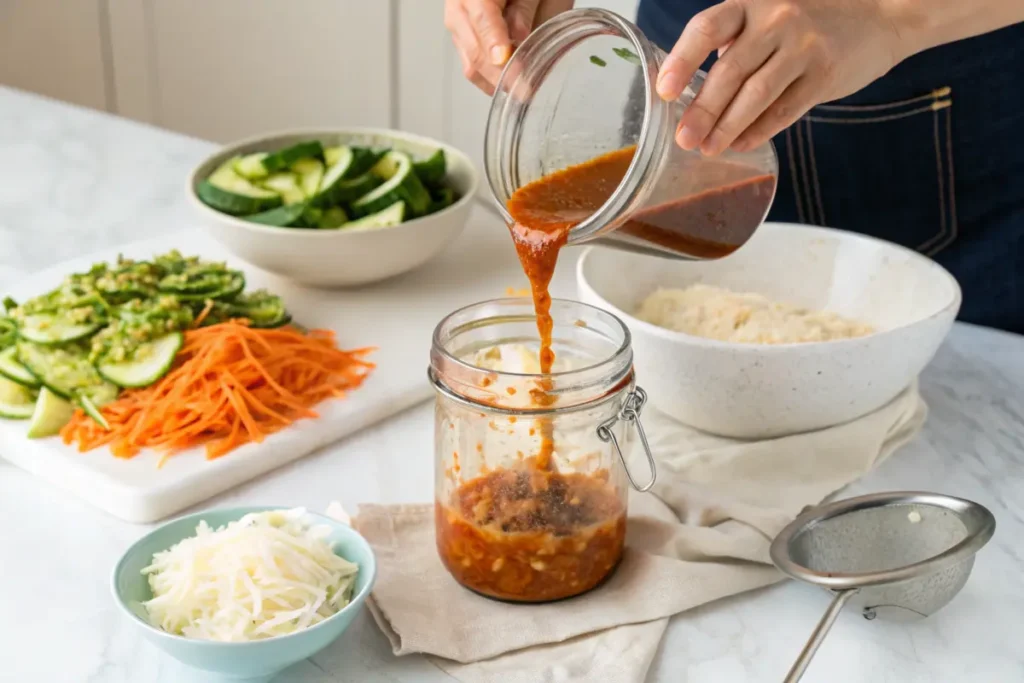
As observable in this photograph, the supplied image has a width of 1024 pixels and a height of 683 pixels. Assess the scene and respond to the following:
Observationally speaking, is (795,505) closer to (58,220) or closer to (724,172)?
(724,172)

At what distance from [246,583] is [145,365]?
0.63 meters

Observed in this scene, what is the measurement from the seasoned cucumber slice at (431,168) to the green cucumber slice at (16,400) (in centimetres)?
80

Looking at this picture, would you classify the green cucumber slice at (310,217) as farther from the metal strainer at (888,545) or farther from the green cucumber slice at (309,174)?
the metal strainer at (888,545)

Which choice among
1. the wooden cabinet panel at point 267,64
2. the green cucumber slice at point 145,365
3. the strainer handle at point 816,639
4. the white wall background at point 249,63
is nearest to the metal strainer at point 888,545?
the strainer handle at point 816,639

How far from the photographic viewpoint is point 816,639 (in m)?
A: 1.09

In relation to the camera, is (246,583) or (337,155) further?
(337,155)

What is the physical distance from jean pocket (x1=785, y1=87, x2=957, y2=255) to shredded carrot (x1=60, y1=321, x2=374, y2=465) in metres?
0.89

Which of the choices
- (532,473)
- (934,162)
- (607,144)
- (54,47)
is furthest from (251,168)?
(54,47)

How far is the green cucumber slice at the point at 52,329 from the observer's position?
1634 mm

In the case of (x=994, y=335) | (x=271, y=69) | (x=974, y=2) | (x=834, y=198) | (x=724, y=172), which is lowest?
(x=271, y=69)

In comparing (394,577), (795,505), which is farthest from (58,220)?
(795,505)

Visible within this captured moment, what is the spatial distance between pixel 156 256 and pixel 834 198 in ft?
3.93

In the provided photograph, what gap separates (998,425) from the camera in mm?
1643

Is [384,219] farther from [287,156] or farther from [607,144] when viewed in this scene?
[607,144]
